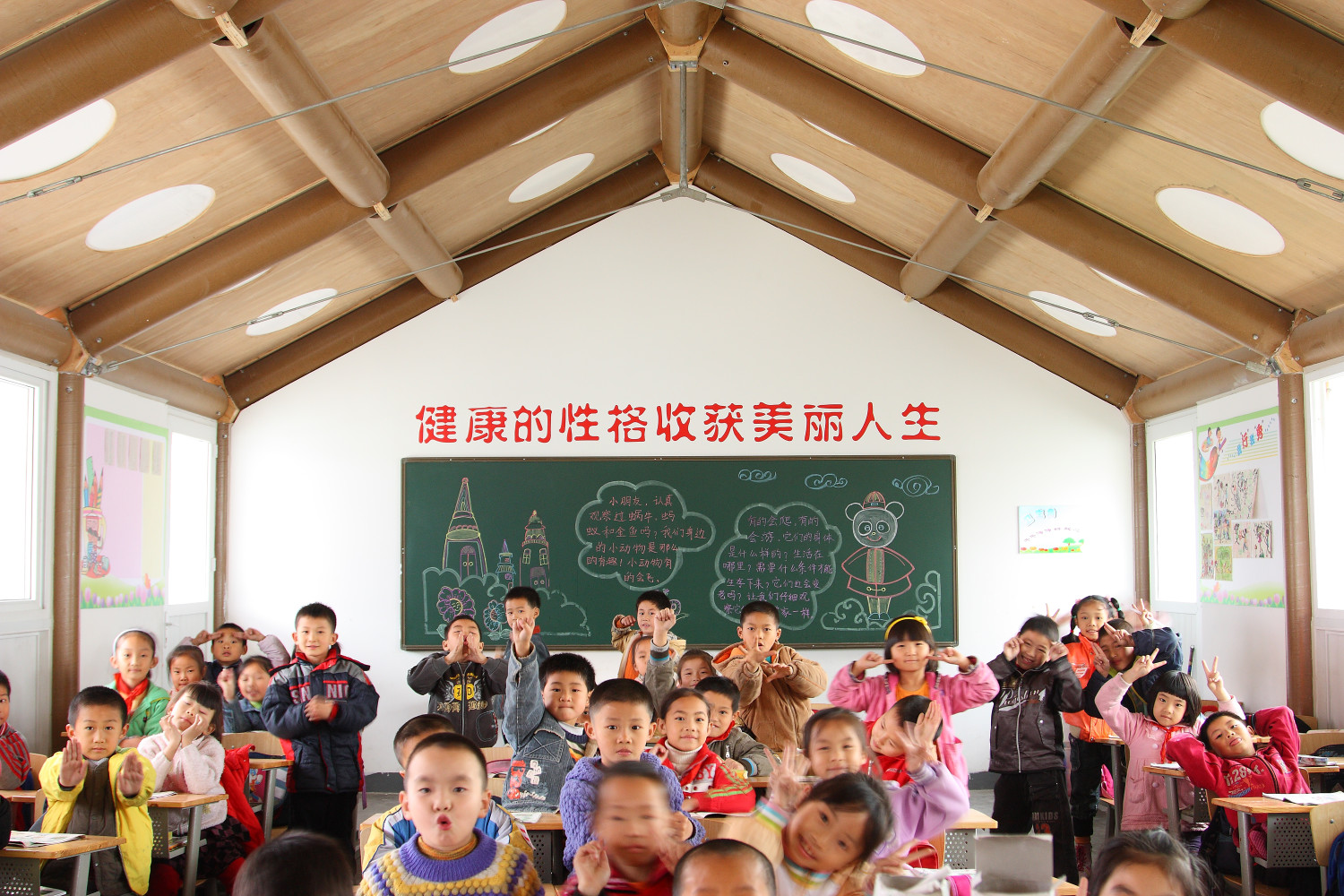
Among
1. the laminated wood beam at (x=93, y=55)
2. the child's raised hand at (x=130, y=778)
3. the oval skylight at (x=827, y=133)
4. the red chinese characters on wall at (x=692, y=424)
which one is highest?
the oval skylight at (x=827, y=133)

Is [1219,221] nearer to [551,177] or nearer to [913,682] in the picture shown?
[913,682]

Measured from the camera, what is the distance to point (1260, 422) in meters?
5.25

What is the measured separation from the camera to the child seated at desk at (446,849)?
2.07 metres

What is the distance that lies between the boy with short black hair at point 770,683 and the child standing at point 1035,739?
2.45ft

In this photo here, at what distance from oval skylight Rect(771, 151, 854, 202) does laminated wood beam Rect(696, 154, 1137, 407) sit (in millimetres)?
375

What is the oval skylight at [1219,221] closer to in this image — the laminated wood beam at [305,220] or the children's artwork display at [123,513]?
the laminated wood beam at [305,220]

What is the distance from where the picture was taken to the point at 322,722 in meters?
4.03

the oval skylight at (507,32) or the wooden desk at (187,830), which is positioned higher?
the oval skylight at (507,32)

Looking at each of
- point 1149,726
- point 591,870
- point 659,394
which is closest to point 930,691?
point 1149,726

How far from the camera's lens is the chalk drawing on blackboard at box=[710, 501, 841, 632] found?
6434 mm

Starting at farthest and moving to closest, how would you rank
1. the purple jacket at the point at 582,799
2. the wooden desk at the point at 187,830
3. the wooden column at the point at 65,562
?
the wooden column at the point at 65,562 → the wooden desk at the point at 187,830 → the purple jacket at the point at 582,799

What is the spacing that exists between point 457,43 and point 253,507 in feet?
11.8

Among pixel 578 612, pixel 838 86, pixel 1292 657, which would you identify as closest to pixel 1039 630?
pixel 1292 657

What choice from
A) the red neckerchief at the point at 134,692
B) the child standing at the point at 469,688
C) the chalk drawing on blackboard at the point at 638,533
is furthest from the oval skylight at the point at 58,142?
the chalk drawing on blackboard at the point at 638,533
